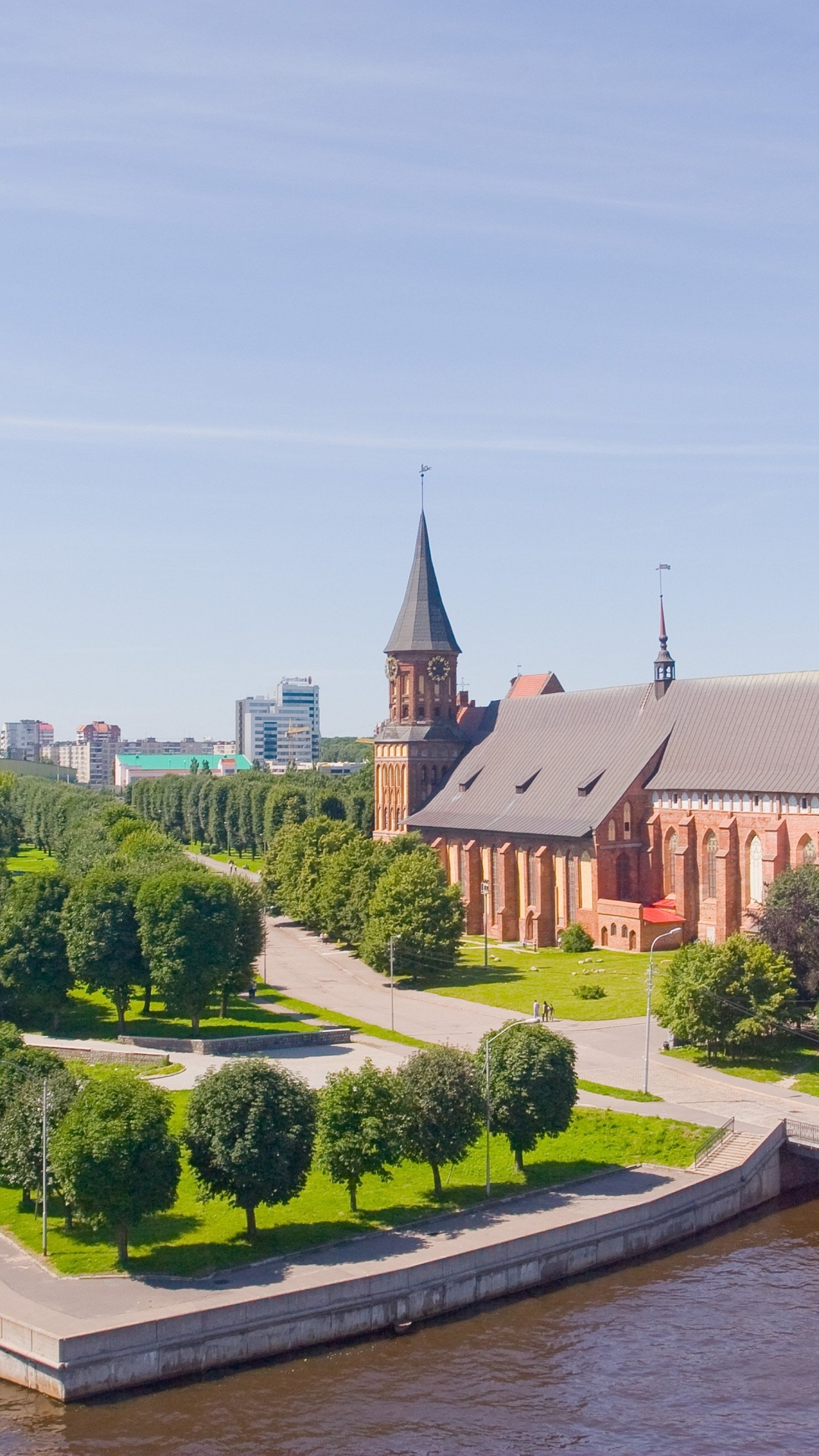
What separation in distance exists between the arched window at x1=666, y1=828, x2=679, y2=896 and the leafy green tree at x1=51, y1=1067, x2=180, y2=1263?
57.8 metres

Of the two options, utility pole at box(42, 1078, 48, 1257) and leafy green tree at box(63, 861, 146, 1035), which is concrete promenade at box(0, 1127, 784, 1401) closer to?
utility pole at box(42, 1078, 48, 1257)

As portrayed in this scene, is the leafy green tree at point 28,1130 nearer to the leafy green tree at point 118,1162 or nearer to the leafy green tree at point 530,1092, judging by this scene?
the leafy green tree at point 118,1162

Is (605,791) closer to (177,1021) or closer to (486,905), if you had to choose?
(486,905)

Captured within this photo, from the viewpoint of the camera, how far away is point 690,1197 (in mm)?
51844

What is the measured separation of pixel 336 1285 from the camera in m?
42.9

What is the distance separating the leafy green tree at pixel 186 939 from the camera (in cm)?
7450

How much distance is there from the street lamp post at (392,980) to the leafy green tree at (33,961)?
665 inches

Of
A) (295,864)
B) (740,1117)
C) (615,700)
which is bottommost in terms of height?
(740,1117)

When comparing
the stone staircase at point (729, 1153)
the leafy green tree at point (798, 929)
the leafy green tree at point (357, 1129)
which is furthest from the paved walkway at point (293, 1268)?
the leafy green tree at point (798, 929)

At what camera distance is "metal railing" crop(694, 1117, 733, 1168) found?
178ft

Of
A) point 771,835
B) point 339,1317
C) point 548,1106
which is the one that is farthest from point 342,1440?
point 771,835

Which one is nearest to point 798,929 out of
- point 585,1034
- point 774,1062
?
point 774,1062

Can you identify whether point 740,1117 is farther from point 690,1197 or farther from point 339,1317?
point 339,1317

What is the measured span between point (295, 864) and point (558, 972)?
2901 centimetres
